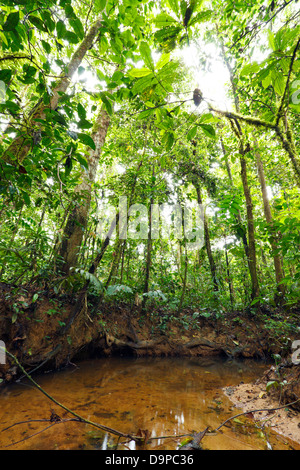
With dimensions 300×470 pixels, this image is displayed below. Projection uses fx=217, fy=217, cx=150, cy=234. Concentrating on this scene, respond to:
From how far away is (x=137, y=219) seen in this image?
6145mm

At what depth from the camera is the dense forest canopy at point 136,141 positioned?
114 centimetres

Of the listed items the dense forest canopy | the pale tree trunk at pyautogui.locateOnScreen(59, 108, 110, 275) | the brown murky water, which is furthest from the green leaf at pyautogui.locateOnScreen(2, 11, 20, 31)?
the pale tree trunk at pyautogui.locateOnScreen(59, 108, 110, 275)

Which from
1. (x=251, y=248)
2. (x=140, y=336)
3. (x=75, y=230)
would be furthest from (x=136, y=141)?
(x=140, y=336)

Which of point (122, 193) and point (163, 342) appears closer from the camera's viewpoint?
point (163, 342)

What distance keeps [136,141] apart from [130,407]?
5950 mm

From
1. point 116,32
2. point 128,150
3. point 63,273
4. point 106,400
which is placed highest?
point 128,150

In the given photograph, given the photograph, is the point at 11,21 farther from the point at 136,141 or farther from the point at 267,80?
the point at 136,141

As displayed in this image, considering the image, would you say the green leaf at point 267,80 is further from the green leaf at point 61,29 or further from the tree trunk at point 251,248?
the tree trunk at point 251,248

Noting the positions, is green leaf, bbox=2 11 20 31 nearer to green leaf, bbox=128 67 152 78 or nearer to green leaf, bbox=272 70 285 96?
green leaf, bbox=128 67 152 78

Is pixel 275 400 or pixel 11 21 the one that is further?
pixel 275 400

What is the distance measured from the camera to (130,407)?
2.22 metres
